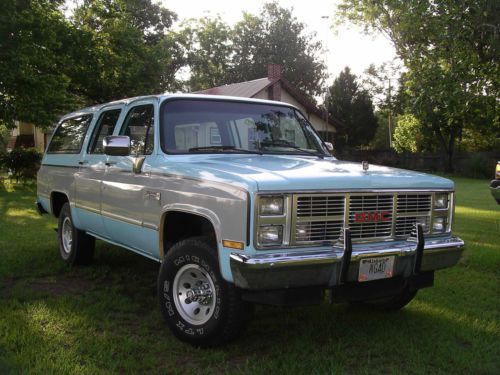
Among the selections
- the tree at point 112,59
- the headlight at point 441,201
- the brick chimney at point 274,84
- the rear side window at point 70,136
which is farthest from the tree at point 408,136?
the headlight at point 441,201

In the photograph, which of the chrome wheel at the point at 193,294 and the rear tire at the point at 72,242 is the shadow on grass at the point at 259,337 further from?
the rear tire at the point at 72,242

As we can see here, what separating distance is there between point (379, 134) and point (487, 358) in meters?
71.1

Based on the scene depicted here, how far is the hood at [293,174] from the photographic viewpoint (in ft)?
11.7

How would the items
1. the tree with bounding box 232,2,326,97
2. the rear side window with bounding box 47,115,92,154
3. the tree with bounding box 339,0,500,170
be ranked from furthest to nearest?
the tree with bounding box 232,2,326,97, the tree with bounding box 339,0,500,170, the rear side window with bounding box 47,115,92,154

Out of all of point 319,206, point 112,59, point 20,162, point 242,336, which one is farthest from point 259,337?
point 112,59

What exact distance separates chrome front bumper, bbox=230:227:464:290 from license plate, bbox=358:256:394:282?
4 centimetres

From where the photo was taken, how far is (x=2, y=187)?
1909cm

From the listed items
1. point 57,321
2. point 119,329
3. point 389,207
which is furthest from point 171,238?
point 389,207

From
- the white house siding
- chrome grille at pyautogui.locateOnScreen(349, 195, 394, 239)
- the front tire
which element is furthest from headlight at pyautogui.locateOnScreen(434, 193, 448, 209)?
the white house siding

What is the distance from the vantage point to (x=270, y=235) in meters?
3.53

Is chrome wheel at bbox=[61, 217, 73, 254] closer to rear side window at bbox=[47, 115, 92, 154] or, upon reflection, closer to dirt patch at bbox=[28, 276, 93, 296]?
dirt patch at bbox=[28, 276, 93, 296]

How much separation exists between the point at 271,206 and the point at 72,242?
373cm

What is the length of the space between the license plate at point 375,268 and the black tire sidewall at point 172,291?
3.14 feet

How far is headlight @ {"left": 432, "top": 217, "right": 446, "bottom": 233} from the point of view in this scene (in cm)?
429
